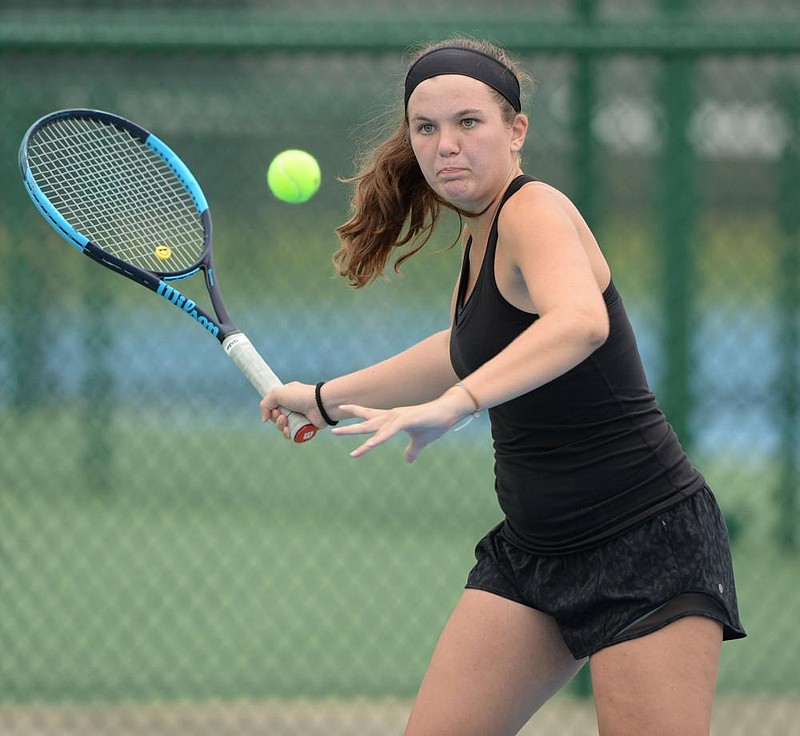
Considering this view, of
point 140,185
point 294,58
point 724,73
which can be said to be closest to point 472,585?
point 140,185

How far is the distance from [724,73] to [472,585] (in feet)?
14.6

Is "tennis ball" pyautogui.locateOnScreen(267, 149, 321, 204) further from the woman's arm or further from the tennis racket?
the woman's arm

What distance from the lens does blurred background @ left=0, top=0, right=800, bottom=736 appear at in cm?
425

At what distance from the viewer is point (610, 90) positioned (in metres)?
5.46

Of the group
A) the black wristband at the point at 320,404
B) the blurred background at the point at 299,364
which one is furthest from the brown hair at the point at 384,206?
the blurred background at the point at 299,364

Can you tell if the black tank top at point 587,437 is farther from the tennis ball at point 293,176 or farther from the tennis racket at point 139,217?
the tennis ball at point 293,176

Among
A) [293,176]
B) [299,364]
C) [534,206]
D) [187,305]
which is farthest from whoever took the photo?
[299,364]

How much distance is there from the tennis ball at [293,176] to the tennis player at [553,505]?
58 cm

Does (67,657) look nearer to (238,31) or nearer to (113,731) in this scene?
(113,731)

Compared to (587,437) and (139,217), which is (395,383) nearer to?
(587,437)

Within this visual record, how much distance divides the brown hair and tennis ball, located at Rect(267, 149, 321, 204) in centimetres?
28

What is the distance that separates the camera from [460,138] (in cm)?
241

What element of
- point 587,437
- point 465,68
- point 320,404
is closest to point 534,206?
point 465,68

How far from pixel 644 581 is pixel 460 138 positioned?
2.81ft
